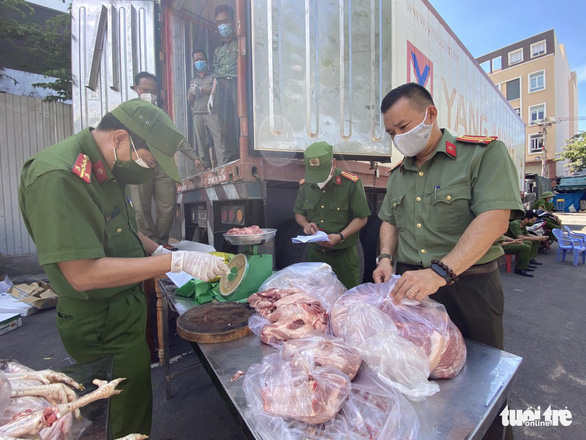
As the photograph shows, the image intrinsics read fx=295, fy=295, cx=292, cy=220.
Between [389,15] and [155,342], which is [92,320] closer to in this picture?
[155,342]

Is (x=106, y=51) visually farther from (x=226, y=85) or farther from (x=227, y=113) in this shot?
(x=227, y=113)

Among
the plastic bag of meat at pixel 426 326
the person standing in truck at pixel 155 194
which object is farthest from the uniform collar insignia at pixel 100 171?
the person standing in truck at pixel 155 194

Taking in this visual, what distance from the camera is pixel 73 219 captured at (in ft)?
3.93

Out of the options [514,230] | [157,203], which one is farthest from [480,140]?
[514,230]

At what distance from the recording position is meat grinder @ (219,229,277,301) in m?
1.97

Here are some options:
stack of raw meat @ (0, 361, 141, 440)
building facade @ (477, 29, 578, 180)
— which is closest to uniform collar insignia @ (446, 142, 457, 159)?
stack of raw meat @ (0, 361, 141, 440)

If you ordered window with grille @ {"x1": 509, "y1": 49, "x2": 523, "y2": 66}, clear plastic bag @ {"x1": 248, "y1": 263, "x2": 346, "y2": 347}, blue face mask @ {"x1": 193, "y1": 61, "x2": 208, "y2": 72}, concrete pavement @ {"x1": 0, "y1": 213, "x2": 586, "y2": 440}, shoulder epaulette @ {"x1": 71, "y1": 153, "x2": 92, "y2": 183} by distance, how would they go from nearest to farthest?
shoulder epaulette @ {"x1": 71, "y1": 153, "x2": 92, "y2": 183}, clear plastic bag @ {"x1": 248, "y1": 263, "x2": 346, "y2": 347}, concrete pavement @ {"x1": 0, "y1": 213, "x2": 586, "y2": 440}, blue face mask @ {"x1": 193, "y1": 61, "x2": 208, "y2": 72}, window with grille @ {"x1": 509, "y1": 49, "x2": 523, "y2": 66}

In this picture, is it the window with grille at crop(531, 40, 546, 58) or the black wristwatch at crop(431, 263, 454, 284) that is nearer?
the black wristwatch at crop(431, 263, 454, 284)

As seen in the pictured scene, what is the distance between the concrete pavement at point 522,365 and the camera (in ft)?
7.04

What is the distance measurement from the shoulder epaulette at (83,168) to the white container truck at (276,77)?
1284 millimetres

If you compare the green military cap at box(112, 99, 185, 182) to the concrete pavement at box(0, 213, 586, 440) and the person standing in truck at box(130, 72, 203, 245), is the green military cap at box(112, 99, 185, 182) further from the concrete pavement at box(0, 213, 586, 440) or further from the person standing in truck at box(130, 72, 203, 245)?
the person standing in truck at box(130, 72, 203, 245)

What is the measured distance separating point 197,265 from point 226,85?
8.54 ft

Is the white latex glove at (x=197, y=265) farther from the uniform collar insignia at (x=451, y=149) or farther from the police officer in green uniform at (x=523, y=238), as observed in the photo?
the police officer in green uniform at (x=523, y=238)

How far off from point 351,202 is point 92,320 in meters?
2.36
